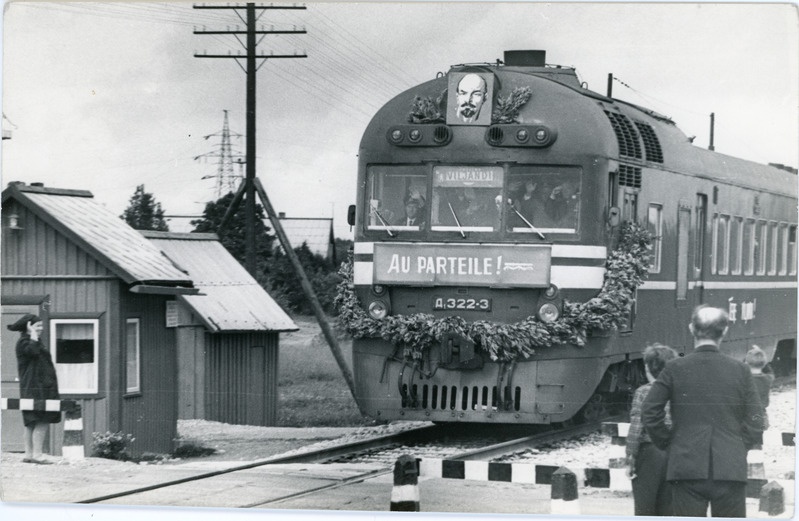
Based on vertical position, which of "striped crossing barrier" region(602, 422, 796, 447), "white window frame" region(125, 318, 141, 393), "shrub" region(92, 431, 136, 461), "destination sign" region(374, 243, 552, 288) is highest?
"destination sign" region(374, 243, 552, 288)

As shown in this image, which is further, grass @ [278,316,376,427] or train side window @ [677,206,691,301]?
grass @ [278,316,376,427]

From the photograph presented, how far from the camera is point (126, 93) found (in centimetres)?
1091

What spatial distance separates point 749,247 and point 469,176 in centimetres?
288

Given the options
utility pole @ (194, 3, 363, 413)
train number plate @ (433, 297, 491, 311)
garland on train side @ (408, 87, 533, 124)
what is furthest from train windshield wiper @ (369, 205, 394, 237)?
utility pole @ (194, 3, 363, 413)

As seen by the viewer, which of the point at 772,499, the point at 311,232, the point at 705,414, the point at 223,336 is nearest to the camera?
the point at 705,414

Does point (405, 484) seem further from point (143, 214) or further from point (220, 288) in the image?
point (220, 288)

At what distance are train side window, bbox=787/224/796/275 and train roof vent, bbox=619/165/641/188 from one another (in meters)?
1.35

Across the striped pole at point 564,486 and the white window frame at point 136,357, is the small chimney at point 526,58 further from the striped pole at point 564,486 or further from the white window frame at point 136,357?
the striped pole at point 564,486

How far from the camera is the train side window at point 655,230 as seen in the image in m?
11.2

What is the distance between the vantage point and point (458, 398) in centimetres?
1069

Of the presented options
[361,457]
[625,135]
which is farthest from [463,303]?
[625,135]

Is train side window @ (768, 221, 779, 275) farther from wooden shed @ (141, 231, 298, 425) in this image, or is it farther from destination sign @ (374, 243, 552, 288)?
wooden shed @ (141, 231, 298, 425)

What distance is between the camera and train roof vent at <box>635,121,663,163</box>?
11469 mm

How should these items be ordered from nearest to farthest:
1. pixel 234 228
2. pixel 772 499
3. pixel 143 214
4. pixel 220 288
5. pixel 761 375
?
1. pixel 772 499
2. pixel 761 375
3. pixel 143 214
4. pixel 234 228
5. pixel 220 288
